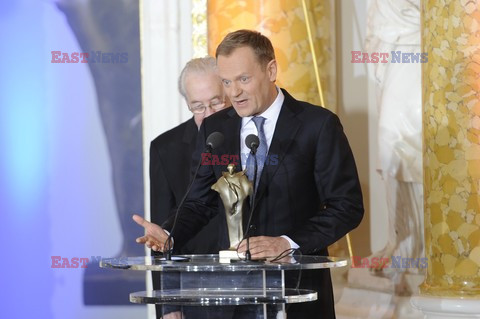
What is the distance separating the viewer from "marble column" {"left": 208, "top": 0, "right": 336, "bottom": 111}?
19.9 ft

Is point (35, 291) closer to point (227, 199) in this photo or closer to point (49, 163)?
point (49, 163)

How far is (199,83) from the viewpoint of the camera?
4.48 meters

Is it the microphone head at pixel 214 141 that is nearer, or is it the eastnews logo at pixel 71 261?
the microphone head at pixel 214 141

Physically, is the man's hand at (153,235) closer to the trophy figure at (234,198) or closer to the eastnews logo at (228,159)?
the trophy figure at (234,198)

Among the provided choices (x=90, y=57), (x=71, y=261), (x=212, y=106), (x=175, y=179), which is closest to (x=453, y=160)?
(x=212, y=106)

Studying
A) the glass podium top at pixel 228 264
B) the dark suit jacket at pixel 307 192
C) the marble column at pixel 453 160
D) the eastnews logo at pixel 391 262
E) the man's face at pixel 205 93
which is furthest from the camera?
the eastnews logo at pixel 391 262

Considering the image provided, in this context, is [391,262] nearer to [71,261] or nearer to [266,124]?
[266,124]

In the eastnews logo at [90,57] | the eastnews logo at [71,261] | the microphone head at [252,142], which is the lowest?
the eastnews logo at [71,261]

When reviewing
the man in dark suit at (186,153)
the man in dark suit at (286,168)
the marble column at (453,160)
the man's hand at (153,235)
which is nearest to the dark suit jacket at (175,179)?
the man in dark suit at (186,153)

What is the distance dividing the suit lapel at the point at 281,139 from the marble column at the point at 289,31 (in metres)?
2.27

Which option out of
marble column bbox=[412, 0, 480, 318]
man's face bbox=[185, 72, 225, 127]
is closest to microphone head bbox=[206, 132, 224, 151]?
man's face bbox=[185, 72, 225, 127]

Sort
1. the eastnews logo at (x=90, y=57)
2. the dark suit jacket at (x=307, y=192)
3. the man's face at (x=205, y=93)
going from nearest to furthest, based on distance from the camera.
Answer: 1. the dark suit jacket at (x=307, y=192)
2. the man's face at (x=205, y=93)
3. the eastnews logo at (x=90, y=57)

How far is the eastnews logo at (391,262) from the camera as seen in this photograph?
20.7 feet

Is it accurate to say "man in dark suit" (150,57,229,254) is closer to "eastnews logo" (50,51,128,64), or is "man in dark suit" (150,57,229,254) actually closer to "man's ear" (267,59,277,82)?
"man's ear" (267,59,277,82)
